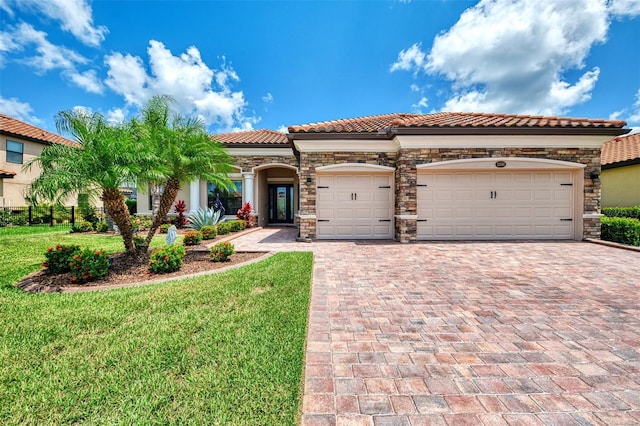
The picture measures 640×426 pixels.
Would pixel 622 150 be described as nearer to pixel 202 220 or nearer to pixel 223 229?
pixel 223 229

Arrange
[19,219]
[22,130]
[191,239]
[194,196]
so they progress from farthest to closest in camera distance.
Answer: [22,130] → [194,196] → [19,219] → [191,239]

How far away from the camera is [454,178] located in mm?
9414

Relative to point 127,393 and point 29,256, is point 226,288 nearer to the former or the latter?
point 127,393

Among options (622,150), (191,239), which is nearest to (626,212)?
(622,150)

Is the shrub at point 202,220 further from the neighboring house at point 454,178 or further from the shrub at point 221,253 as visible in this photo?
the shrub at point 221,253

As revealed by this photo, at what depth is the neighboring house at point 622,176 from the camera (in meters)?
12.1

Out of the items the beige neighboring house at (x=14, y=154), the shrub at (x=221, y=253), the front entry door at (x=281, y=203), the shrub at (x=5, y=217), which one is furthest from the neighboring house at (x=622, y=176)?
the shrub at (x=5, y=217)

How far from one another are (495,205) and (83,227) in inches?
692

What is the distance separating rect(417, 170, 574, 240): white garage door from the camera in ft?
30.7

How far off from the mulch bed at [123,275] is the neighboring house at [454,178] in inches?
157

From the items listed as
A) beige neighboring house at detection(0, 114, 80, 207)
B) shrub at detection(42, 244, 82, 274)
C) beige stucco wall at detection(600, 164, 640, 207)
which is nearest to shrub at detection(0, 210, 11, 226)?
beige neighboring house at detection(0, 114, 80, 207)

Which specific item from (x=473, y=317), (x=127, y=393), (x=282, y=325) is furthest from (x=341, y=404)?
(x=473, y=317)

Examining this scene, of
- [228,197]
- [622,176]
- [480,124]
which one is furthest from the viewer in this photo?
[228,197]

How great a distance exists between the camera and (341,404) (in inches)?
80.0
